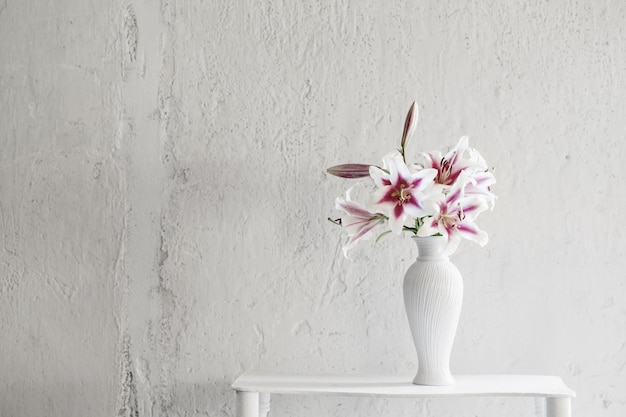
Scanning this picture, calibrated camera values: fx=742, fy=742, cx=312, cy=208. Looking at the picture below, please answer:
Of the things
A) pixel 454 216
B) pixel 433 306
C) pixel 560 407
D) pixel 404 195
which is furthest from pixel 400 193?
pixel 560 407

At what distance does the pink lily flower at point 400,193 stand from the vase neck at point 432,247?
0.10 metres

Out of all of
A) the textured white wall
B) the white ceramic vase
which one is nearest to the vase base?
the white ceramic vase

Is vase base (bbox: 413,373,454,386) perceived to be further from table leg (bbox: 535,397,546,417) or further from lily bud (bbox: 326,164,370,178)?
→ lily bud (bbox: 326,164,370,178)

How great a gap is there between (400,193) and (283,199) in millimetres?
380

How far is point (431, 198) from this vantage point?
1346 millimetres

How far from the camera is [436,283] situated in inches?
55.2

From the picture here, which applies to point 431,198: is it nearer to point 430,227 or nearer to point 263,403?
point 430,227

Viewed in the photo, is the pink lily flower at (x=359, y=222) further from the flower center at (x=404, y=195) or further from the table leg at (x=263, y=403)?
the table leg at (x=263, y=403)

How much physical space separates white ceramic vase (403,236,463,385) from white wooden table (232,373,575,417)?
4 centimetres

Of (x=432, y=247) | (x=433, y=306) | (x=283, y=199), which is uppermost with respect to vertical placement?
(x=283, y=199)

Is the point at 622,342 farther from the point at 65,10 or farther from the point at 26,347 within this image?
the point at 65,10

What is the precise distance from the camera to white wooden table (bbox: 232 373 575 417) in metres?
1.35

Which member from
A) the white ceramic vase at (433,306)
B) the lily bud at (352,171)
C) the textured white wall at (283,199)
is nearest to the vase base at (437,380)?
the white ceramic vase at (433,306)

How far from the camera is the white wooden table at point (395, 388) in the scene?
1354 millimetres
